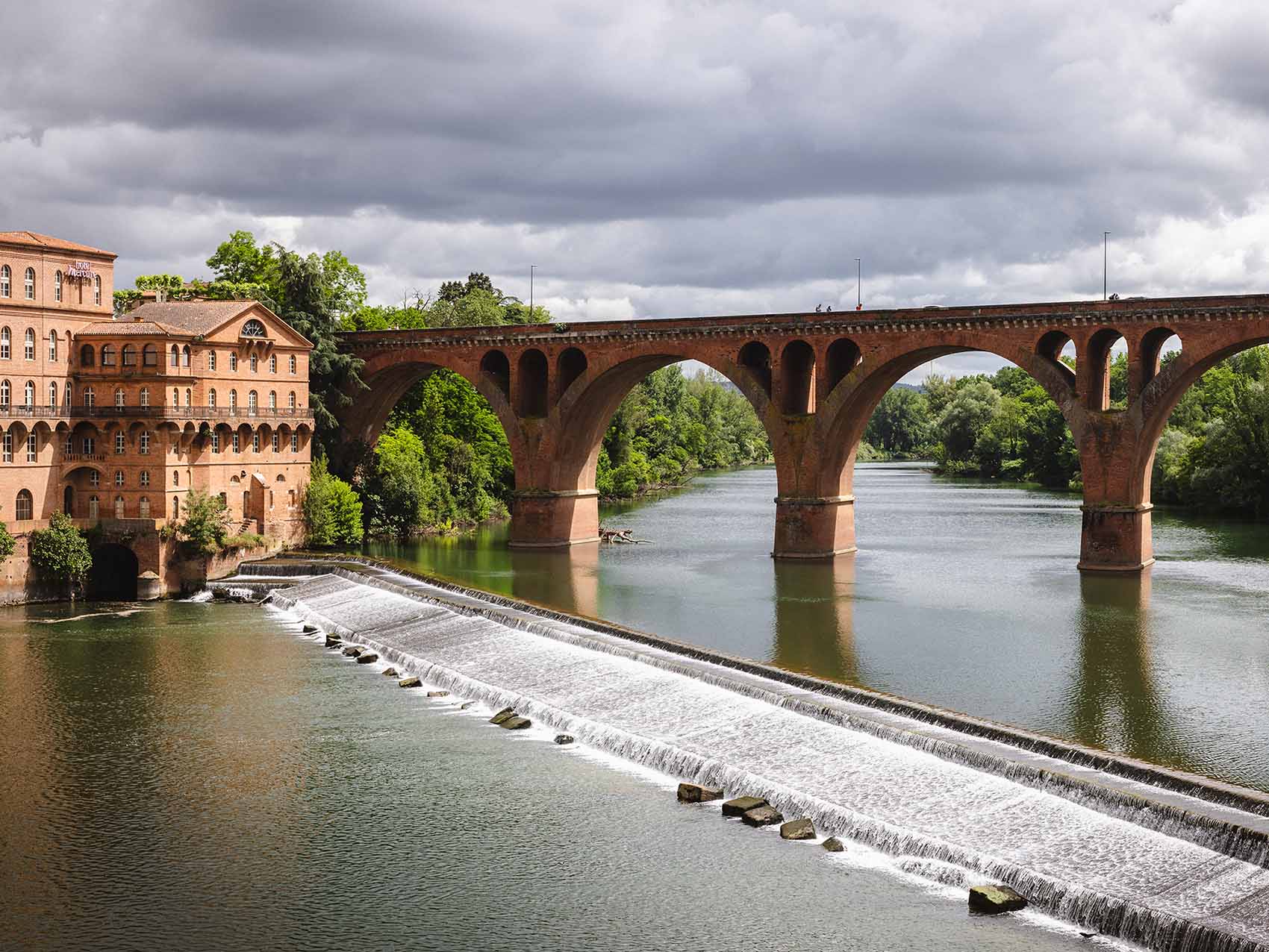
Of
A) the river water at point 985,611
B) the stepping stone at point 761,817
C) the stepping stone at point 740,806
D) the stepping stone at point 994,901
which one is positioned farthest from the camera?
the river water at point 985,611

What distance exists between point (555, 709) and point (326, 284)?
5129cm

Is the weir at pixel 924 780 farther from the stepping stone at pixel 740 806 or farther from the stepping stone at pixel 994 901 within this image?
the stepping stone at pixel 740 806

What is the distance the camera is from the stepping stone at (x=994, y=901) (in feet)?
77.8

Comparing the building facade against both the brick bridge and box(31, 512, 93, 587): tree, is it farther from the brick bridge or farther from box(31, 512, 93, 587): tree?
the brick bridge

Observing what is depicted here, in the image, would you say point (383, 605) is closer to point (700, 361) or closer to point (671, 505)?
point (700, 361)

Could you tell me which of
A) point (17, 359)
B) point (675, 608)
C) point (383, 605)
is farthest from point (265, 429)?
point (675, 608)

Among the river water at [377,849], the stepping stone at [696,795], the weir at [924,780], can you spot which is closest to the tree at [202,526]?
the weir at [924,780]

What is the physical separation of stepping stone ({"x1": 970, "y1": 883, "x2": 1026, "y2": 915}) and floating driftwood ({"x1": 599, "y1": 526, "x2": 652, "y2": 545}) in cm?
5608

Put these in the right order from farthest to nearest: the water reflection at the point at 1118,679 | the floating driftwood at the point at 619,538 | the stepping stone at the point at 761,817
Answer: the floating driftwood at the point at 619,538 < the water reflection at the point at 1118,679 < the stepping stone at the point at 761,817

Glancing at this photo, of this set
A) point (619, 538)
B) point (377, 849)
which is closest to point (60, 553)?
point (619, 538)

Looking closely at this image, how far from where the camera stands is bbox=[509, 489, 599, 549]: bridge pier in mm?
76938

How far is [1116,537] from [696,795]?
36921mm

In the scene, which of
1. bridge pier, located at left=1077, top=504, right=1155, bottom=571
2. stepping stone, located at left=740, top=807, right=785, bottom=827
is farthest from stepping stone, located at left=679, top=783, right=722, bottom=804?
bridge pier, located at left=1077, top=504, right=1155, bottom=571

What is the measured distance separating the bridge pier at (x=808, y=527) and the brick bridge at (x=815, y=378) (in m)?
0.07
